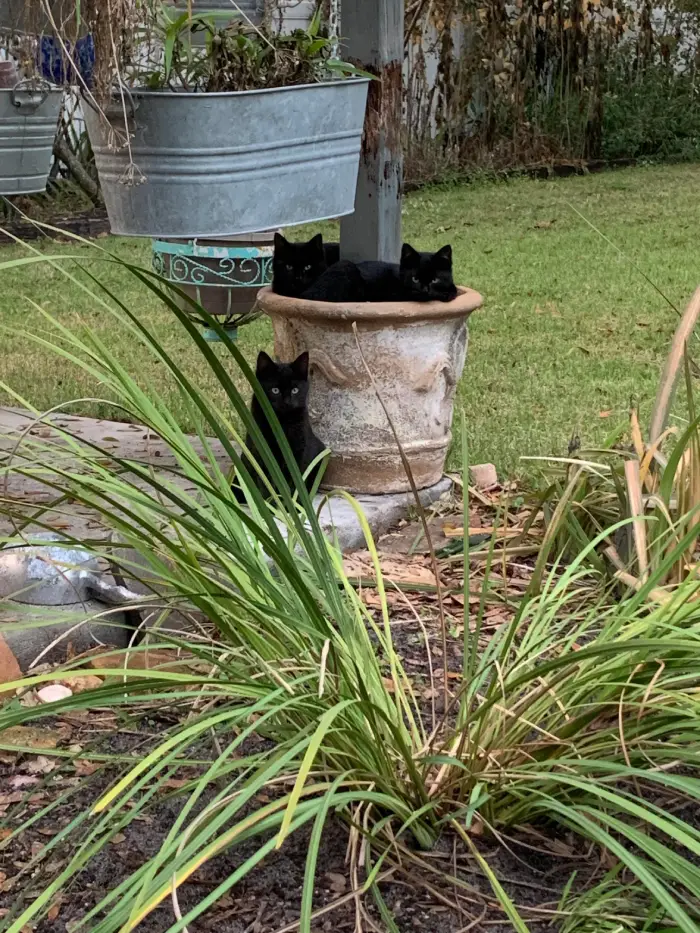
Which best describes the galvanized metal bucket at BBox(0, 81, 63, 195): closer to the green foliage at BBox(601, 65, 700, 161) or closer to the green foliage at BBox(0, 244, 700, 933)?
the green foliage at BBox(0, 244, 700, 933)

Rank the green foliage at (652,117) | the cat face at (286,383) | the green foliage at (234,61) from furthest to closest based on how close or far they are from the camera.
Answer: the green foliage at (652,117) → the cat face at (286,383) → the green foliage at (234,61)

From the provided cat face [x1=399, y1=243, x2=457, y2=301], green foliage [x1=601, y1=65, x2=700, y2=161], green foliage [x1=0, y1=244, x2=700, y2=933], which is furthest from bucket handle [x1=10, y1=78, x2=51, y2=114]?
green foliage [x1=601, y1=65, x2=700, y2=161]

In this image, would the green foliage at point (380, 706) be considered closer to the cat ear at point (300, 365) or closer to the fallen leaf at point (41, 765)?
the fallen leaf at point (41, 765)

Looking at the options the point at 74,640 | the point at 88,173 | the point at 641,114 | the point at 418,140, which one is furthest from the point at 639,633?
the point at 641,114

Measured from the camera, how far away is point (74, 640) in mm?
2586

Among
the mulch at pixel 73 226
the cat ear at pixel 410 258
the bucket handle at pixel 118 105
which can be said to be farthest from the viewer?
the mulch at pixel 73 226

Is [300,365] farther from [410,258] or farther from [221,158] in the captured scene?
[221,158]

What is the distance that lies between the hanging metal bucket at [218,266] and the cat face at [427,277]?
0.75 m

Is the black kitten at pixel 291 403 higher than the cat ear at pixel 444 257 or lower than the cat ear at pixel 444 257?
lower

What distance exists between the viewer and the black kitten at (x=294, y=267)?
364cm

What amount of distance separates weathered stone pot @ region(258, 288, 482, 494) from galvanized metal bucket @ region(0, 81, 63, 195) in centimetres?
74

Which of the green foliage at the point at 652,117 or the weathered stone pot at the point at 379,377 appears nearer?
the weathered stone pot at the point at 379,377

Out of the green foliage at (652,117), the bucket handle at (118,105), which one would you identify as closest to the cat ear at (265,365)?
the bucket handle at (118,105)

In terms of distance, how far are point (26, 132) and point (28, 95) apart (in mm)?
123
